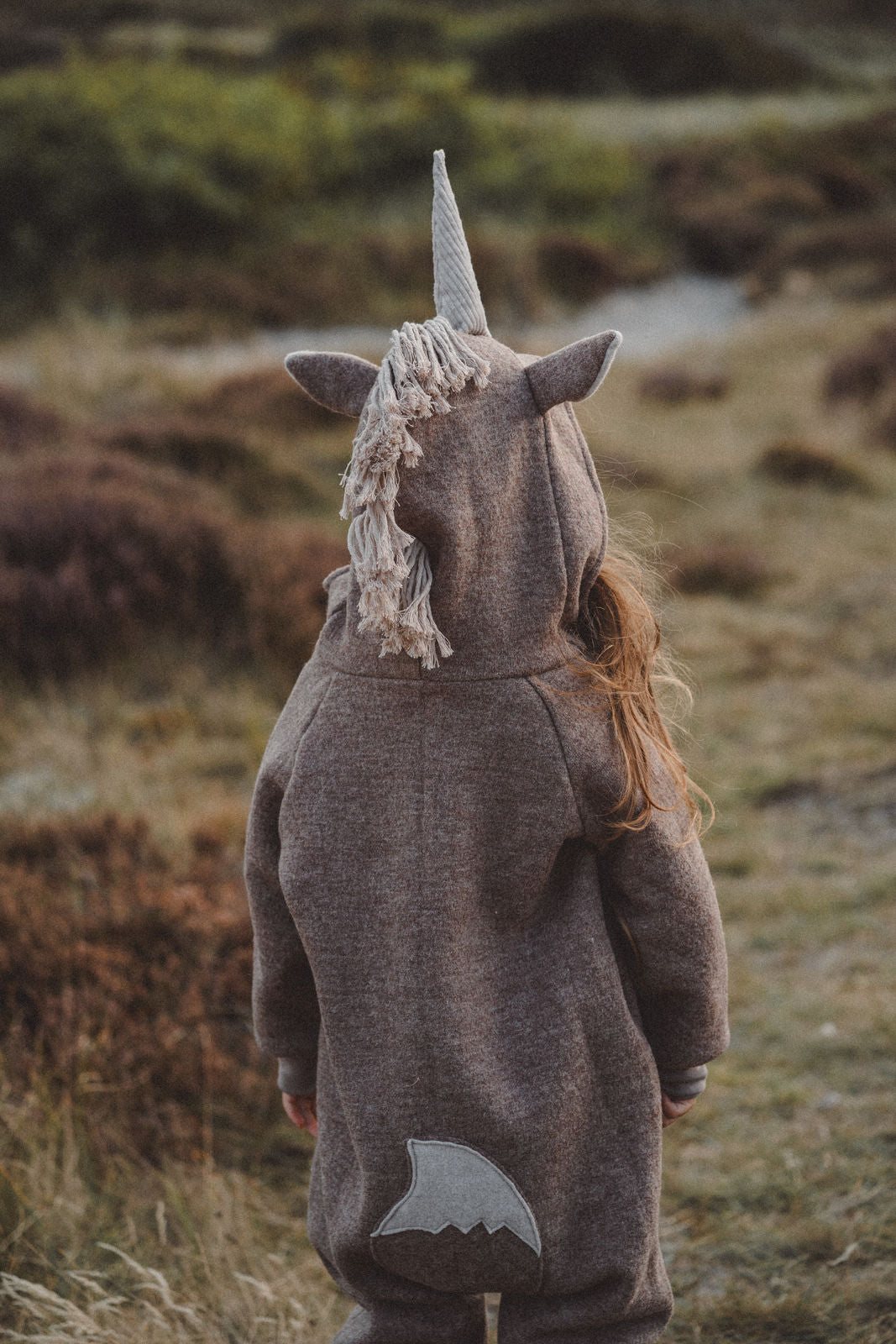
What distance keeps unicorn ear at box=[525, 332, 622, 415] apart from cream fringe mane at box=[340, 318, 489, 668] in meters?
0.07

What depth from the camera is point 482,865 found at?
1334mm

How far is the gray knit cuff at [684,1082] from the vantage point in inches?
60.3

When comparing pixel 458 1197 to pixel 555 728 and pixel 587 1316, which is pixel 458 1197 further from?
pixel 555 728

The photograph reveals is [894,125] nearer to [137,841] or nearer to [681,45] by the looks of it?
[681,45]

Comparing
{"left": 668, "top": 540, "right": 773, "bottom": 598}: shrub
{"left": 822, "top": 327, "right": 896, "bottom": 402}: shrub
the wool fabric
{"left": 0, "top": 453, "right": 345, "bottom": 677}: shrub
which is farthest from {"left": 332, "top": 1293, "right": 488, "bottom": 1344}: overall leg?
{"left": 822, "top": 327, "right": 896, "bottom": 402}: shrub

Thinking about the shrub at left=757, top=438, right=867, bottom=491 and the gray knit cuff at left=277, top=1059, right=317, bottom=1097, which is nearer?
the gray knit cuff at left=277, top=1059, right=317, bottom=1097

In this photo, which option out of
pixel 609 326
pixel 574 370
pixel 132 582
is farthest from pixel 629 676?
pixel 609 326

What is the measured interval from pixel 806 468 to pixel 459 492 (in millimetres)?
7011

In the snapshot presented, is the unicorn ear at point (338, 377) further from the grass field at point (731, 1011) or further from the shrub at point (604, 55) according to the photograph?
the shrub at point (604, 55)

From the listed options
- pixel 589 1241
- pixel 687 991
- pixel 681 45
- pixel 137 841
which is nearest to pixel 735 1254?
pixel 589 1241

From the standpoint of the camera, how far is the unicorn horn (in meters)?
1.28

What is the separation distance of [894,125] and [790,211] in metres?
5.93

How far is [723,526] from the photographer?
710 centimetres

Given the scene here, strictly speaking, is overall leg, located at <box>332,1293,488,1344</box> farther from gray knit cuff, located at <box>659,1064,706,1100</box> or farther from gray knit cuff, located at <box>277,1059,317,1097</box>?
gray knit cuff, located at <box>659,1064,706,1100</box>
